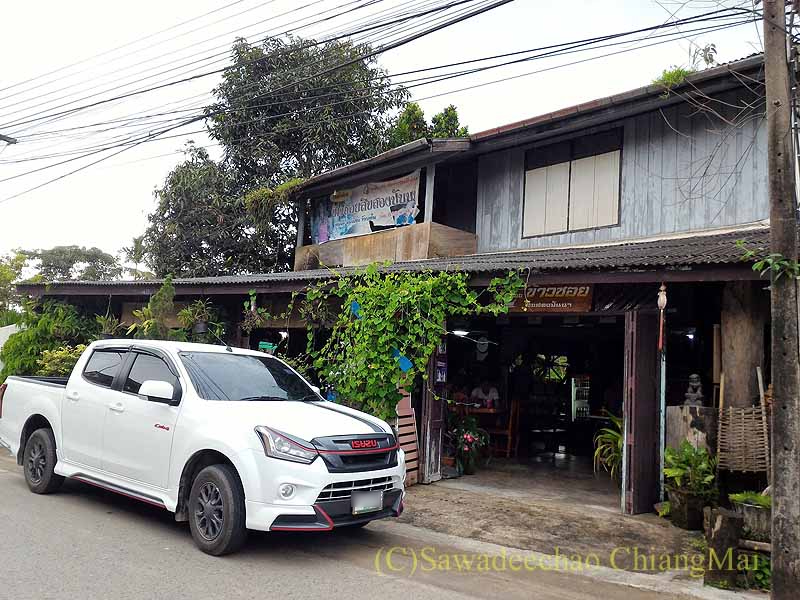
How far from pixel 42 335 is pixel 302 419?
36.9 feet

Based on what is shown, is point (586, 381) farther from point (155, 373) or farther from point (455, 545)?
point (155, 373)

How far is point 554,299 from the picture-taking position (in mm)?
8250

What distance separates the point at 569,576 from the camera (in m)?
5.42

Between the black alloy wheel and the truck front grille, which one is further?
the black alloy wheel

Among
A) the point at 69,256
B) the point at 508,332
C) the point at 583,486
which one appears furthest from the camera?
the point at 69,256

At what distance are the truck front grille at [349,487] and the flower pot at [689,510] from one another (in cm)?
335

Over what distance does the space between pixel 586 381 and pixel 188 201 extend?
13.2 meters

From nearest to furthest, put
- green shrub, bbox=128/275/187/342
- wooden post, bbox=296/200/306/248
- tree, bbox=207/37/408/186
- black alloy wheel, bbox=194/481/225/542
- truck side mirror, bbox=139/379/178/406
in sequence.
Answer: black alloy wheel, bbox=194/481/225/542, truck side mirror, bbox=139/379/178/406, green shrub, bbox=128/275/187/342, wooden post, bbox=296/200/306/248, tree, bbox=207/37/408/186

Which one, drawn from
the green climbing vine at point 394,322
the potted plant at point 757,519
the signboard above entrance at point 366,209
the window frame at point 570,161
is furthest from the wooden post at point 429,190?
the potted plant at point 757,519

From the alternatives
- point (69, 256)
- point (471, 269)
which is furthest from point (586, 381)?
point (69, 256)

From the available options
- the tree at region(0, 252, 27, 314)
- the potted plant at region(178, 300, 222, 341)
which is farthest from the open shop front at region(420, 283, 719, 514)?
the tree at region(0, 252, 27, 314)

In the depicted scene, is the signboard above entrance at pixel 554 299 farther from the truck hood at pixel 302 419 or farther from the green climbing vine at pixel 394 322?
the truck hood at pixel 302 419

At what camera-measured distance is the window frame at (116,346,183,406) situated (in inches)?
237

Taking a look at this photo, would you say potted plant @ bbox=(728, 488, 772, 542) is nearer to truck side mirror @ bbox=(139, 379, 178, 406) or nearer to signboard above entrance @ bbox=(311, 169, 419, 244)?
truck side mirror @ bbox=(139, 379, 178, 406)
